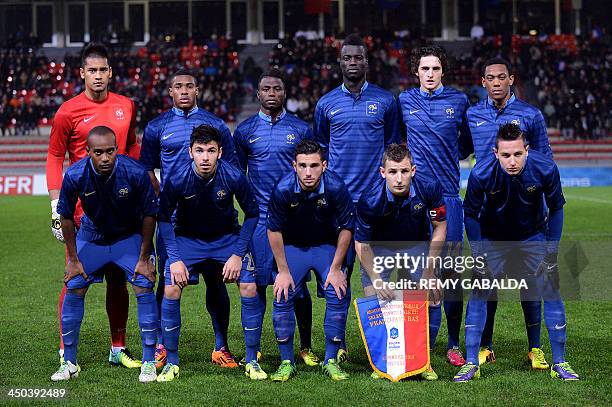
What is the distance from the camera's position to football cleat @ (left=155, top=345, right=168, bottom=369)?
7.18 m

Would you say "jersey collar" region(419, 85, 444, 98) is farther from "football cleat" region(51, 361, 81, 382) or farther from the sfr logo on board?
the sfr logo on board

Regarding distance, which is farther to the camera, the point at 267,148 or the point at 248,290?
the point at 267,148

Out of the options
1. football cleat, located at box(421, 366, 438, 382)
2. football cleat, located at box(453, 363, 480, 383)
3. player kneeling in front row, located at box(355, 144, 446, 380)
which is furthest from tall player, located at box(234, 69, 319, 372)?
football cleat, located at box(453, 363, 480, 383)

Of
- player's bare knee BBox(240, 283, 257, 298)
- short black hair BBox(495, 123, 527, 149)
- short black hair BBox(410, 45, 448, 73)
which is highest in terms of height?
short black hair BBox(410, 45, 448, 73)

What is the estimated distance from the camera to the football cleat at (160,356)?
7175mm

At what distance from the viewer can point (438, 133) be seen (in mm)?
7363

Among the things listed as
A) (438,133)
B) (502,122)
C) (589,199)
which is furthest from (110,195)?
(589,199)

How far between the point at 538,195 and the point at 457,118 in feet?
3.43

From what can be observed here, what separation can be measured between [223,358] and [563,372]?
244 centimetres

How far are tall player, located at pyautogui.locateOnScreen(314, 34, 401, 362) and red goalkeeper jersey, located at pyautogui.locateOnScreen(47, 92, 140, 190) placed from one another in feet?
5.15

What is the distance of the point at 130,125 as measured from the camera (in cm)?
751

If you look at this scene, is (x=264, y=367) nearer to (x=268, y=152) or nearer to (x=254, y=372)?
(x=254, y=372)

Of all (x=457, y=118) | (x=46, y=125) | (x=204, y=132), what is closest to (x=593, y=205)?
(x=457, y=118)

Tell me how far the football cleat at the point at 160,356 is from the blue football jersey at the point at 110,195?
999 millimetres
